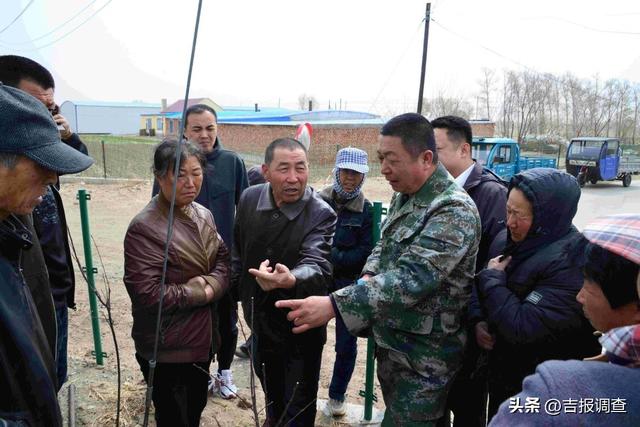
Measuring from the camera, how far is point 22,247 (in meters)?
1.31

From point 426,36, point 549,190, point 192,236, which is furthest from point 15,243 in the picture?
point 426,36

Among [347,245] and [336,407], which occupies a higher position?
[347,245]

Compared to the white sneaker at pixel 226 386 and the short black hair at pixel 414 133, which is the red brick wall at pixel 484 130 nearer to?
the white sneaker at pixel 226 386

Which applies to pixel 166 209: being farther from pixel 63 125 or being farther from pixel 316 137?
pixel 316 137

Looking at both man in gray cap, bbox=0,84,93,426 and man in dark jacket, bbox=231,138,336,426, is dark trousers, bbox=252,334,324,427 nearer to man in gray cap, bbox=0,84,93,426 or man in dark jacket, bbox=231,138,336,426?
man in dark jacket, bbox=231,138,336,426

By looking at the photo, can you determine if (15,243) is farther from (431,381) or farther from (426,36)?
(426,36)

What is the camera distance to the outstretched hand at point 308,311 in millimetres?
1824

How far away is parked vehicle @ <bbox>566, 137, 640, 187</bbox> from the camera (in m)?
19.9

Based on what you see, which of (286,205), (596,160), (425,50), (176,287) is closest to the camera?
(176,287)

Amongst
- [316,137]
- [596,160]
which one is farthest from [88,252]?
[316,137]

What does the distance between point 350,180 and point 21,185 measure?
89.2 inches

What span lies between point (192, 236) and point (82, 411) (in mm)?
1808

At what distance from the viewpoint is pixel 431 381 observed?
200 centimetres

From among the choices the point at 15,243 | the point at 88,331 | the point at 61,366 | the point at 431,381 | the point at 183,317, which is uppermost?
the point at 15,243
